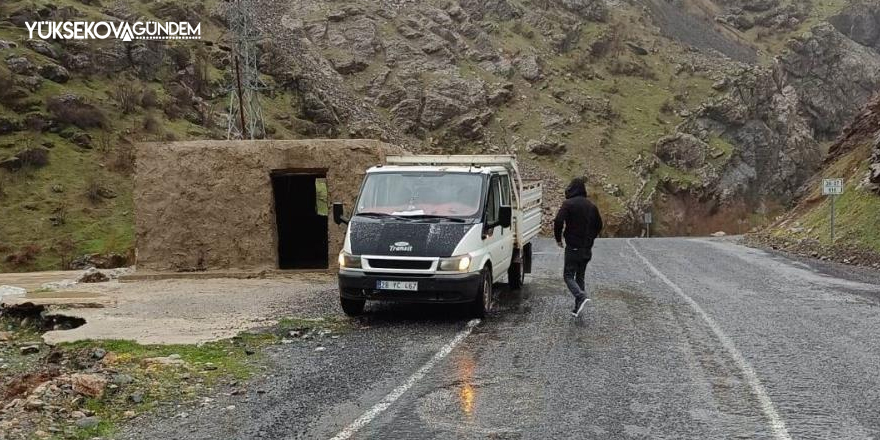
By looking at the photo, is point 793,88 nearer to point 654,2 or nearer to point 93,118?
point 654,2

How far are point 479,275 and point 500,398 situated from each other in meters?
3.53

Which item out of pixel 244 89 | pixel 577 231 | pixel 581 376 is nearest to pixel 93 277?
pixel 577 231

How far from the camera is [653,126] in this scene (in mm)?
61312

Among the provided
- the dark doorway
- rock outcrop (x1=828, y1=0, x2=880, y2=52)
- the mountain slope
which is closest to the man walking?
the dark doorway

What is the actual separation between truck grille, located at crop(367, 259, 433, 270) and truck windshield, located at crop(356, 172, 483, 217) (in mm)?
976

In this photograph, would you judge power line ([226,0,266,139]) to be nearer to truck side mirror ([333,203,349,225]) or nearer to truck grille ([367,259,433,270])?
truck side mirror ([333,203,349,225])

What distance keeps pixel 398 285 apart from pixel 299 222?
12705mm

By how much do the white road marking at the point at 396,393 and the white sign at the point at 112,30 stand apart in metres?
42.5

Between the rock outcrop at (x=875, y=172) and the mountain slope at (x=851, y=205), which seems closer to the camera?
the mountain slope at (x=851, y=205)

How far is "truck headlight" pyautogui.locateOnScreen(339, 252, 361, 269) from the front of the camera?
9.71 meters

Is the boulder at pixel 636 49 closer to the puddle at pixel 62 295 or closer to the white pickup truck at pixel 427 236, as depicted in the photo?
the white pickup truck at pixel 427 236

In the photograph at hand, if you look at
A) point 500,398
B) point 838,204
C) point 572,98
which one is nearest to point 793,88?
point 572,98

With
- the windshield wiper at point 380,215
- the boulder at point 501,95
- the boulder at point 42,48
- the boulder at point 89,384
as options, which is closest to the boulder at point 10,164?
the boulder at point 42,48

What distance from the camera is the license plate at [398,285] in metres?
9.50
